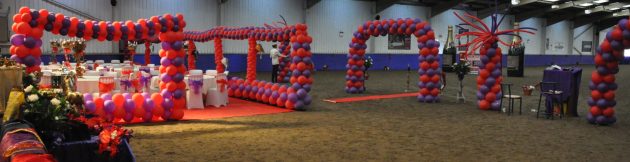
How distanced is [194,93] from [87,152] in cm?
567

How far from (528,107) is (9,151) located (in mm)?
9708

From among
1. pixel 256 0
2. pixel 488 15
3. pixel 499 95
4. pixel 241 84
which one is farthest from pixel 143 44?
pixel 488 15

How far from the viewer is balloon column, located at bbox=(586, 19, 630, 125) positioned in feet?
24.9

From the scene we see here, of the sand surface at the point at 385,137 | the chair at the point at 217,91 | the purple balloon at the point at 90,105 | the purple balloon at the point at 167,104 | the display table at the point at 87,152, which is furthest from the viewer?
the chair at the point at 217,91

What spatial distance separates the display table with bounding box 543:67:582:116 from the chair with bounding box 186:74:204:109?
6327 millimetres

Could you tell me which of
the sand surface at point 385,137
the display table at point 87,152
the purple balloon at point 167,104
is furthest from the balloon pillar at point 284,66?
the display table at point 87,152

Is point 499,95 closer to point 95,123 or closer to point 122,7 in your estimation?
point 95,123

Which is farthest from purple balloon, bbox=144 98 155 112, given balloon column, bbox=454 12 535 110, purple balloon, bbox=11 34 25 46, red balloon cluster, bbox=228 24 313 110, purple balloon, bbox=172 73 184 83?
balloon column, bbox=454 12 535 110

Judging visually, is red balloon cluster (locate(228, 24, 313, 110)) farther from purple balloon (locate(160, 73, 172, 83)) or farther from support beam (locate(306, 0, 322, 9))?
support beam (locate(306, 0, 322, 9))

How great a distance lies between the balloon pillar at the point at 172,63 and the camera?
318 inches

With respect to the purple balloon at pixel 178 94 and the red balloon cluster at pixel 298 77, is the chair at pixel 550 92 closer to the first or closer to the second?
the red balloon cluster at pixel 298 77

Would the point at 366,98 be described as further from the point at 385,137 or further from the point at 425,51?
the point at 385,137

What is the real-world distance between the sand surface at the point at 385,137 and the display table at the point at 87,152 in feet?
4.26

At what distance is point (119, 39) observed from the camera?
26.4 ft
